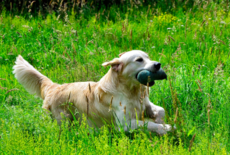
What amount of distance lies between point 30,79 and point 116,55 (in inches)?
70.8

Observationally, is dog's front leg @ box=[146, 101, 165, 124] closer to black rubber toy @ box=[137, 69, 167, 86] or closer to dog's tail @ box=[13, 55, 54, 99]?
black rubber toy @ box=[137, 69, 167, 86]

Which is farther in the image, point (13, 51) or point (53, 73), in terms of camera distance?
point (13, 51)

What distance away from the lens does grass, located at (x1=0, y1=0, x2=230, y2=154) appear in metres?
2.96

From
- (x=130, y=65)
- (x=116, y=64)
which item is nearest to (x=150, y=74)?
(x=130, y=65)

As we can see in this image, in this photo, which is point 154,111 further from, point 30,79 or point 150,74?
point 30,79

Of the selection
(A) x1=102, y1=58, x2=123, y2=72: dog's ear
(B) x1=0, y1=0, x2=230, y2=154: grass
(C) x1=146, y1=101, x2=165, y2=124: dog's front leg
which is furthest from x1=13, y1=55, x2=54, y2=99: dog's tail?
(C) x1=146, y1=101, x2=165, y2=124: dog's front leg

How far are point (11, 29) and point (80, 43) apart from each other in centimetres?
201

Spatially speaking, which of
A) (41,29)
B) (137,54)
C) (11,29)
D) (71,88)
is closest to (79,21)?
(41,29)

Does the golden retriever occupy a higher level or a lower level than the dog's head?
lower

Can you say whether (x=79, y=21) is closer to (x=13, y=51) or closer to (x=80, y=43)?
(x=80, y=43)

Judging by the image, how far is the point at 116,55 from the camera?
5.91m

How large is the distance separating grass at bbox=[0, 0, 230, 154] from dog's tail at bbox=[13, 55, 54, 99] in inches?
7.0

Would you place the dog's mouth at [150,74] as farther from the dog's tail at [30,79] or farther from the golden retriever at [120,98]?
the dog's tail at [30,79]

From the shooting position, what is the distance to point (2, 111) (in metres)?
4.64
